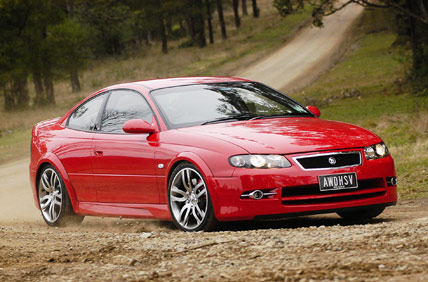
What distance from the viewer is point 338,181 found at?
688cm

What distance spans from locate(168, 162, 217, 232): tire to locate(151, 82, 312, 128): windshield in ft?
2.14

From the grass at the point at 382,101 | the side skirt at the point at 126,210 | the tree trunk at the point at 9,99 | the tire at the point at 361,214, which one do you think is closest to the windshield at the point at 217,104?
the side skirt at the point at 126,210

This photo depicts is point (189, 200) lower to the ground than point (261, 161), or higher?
lower

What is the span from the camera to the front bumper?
675 cm

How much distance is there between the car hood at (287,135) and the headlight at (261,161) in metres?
0.05

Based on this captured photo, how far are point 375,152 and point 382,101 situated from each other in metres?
18.5

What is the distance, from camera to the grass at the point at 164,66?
1139 inches

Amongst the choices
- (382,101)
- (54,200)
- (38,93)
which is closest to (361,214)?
(54,200)

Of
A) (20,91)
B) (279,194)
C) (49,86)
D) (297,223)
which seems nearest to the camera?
(279,194)

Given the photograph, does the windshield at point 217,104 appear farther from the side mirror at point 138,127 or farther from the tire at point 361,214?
the tire at point 361,214

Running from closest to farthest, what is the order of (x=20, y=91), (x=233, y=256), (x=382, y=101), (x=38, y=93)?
(x=233, y=256)
(x=382, y=101)
(x=20, y=91)
(x=38, y=93)

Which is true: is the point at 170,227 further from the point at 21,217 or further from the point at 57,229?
the point at 21,217

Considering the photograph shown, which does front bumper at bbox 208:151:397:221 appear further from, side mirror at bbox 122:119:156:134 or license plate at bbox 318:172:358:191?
side mirror at bbox 122:119:156:134

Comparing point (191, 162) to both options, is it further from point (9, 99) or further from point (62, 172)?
point (9, 99)
